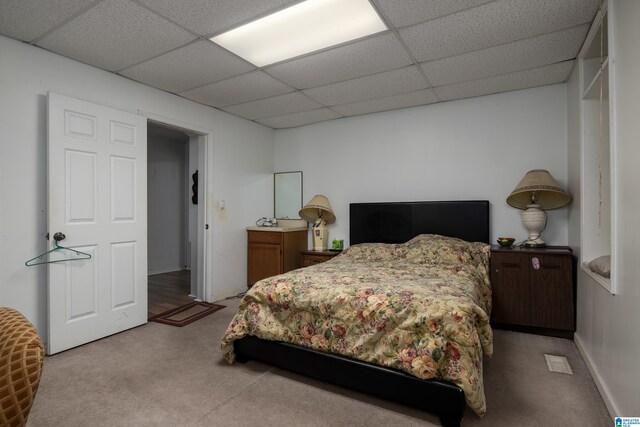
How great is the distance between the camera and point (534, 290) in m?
2.90

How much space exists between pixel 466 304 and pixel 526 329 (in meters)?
1.71

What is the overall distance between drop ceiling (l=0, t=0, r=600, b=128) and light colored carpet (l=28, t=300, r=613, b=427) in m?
2.43

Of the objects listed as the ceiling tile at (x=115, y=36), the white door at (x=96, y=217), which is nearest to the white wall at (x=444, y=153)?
the white door at (x=96, y=217)

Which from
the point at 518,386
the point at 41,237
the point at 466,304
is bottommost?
the point at 518,386

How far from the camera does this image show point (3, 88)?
2.37 m

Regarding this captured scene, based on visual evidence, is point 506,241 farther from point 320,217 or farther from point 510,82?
point 320,217

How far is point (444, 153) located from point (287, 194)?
7.59ft

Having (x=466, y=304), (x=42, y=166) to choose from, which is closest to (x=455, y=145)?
(x=466, y=304)

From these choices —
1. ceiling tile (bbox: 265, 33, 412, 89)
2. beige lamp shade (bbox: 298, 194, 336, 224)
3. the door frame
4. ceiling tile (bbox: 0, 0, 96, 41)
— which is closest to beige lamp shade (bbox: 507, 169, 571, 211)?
ceiling tile (bbox: 265, 33, 412, 89)

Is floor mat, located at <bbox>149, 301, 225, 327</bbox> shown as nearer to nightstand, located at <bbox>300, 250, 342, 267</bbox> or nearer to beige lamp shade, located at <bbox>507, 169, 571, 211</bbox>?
nightstand, located at <bbox>300, 250, 342, 267</bbox>

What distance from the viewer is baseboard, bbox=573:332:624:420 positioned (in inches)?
67.0

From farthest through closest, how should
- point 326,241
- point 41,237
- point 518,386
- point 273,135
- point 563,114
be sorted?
point 273,135, point 326,241, point 563,114, point 41,237, point 518,386

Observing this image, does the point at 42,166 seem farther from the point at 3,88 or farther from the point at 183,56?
the point at 183,56

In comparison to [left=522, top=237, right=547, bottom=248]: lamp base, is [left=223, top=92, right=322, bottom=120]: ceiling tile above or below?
above
